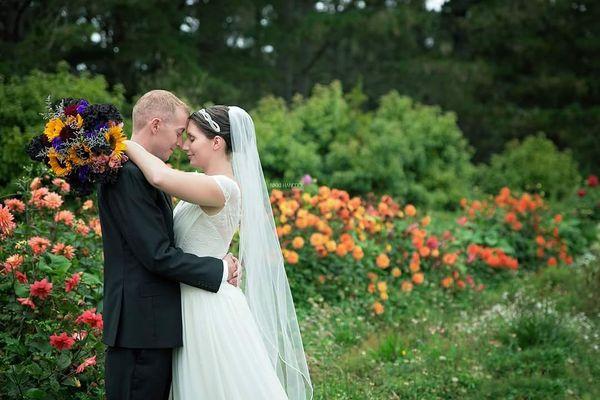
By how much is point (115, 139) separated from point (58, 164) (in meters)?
0.27

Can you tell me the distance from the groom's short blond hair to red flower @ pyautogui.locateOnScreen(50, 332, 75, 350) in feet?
3.50

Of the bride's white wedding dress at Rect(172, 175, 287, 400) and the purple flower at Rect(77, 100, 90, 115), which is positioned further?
the bride's white wedding dress at Rect(172, 175, 287, 400)

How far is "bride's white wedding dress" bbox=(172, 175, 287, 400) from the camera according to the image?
2.99 meters

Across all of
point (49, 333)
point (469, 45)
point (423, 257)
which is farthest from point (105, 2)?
point (469, 45)

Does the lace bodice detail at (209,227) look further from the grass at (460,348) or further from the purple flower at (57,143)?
the grass at (460,348)

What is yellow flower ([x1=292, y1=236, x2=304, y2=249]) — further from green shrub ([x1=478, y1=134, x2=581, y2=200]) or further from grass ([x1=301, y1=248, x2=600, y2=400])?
green shrub ([x1=478, y1=134, x2=581, y2=200])

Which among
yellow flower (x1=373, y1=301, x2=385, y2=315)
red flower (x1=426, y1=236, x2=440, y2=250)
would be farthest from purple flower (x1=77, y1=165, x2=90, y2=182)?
red flower (x1=426, y1=236, x2=440, y2=250)

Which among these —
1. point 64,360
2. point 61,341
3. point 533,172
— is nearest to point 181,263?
point 61,341

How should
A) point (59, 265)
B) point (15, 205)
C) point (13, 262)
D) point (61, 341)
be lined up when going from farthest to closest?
1. point (15, 205)
2. point (59, 265)
3. point (13, 262)
4. point (61, 341)

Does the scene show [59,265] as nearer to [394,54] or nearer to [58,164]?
[58,164]

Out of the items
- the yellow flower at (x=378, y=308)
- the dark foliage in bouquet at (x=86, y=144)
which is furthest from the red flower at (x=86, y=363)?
the yellow flower at (x=378, y=308)

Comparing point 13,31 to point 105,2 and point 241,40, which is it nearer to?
point 105,2

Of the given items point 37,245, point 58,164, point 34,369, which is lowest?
point 34,369

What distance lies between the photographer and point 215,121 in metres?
3.17
